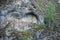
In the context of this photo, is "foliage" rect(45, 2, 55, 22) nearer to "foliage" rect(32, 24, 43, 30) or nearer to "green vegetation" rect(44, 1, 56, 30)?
"green vegetation" rect(44, 1, 56, 30)

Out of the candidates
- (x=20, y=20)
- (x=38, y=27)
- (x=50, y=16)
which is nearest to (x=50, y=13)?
(x=50, y=16)

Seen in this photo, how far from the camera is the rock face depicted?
23.3 ft

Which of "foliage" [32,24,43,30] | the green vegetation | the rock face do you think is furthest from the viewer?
the green vegetation

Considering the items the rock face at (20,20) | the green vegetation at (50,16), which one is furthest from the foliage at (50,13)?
the rock face at (20,20)

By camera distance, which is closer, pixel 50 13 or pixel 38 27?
pixel 38 27

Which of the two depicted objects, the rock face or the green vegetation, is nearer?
the rock face

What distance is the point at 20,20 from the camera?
25.1ft

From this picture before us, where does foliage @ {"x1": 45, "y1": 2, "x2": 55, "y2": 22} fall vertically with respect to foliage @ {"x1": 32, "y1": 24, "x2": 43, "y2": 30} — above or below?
above

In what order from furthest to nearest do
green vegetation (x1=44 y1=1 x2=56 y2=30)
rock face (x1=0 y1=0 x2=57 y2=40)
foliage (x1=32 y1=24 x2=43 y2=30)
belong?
green vegetation (x1=44 y1=1 x2=56 y2=30) < foliage (x1=32 y1=24 x2=43 y2=30) < rock face (x1=0 y1=0 x2=57 y2=40)

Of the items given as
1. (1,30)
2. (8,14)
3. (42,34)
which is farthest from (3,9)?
(42,34)

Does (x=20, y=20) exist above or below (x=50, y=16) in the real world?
below

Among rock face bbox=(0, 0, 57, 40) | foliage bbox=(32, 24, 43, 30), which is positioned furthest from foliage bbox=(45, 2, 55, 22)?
foliage bbox=(32, 24, 43, 30)

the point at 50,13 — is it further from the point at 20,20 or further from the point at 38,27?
the point at 20,20

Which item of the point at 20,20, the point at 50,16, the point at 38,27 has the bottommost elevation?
the point at 38,27
